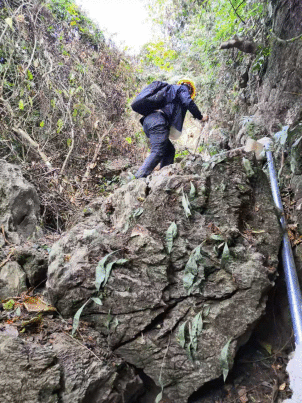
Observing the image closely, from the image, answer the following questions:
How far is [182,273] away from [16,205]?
2.57 meters

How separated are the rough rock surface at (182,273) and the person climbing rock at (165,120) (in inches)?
49.3

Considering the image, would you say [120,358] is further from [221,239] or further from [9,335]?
[221,239]

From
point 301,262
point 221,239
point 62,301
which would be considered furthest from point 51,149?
point 301,262

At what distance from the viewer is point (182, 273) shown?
8.34 ft

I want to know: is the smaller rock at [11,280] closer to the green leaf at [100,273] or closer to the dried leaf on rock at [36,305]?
the dried leaf on rock at [36,305]

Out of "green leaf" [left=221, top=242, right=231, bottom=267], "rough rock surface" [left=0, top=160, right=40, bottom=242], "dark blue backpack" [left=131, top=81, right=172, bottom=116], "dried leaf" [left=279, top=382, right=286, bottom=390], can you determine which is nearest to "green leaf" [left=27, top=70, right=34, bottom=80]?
"rough rock surface" [left=0, top=160, right=40, bottom=242]

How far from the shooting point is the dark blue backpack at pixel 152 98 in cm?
411

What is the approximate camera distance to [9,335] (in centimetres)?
217

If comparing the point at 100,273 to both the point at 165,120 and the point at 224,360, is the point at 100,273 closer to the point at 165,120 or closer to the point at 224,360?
the point at 224,360

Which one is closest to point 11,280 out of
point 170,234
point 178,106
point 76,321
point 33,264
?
point 33,264

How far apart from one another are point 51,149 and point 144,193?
12.2ft

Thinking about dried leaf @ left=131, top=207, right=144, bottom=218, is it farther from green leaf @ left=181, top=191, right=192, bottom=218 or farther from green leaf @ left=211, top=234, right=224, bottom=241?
green leaf @ left=211, top=234, right=224, bottom=241

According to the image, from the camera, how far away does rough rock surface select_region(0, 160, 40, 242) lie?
3707 millimetres

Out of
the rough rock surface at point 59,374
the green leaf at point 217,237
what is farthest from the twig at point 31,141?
the green leaf at point 217,237
